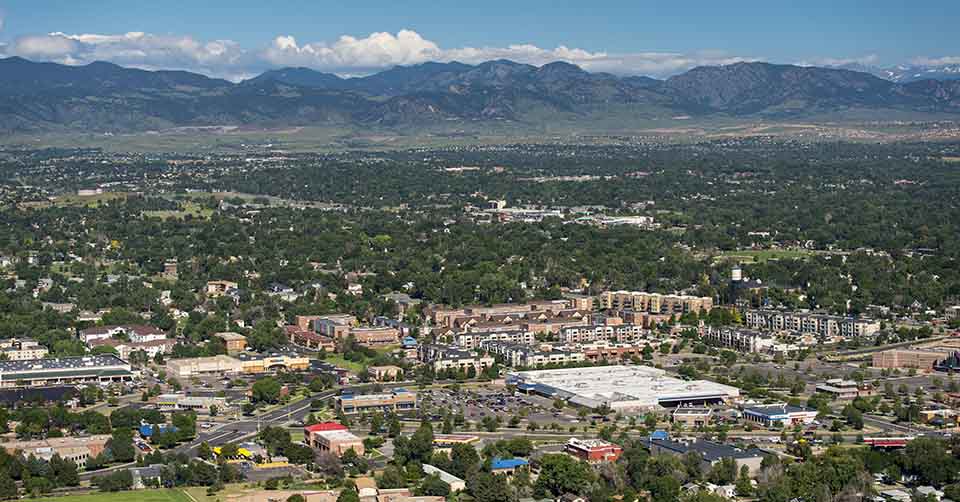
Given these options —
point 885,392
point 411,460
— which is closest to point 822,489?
point 411,460

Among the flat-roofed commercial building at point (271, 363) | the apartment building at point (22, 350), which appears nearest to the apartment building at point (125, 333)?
the apartment building at point (22, 350)

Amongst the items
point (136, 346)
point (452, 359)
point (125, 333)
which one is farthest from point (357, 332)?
point (125, 333)

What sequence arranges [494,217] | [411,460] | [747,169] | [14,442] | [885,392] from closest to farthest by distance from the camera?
[411,460]
[14,442]
[885,392]
[494,217]
[747,169]

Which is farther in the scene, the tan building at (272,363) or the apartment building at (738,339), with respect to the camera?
the apartment building at (738,339)

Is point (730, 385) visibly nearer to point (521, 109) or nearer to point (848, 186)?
point (848, 186)

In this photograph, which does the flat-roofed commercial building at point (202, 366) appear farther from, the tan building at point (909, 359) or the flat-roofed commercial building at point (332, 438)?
the tan building at point (909, 359)

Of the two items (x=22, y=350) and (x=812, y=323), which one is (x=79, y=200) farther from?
(x=812, y=323)
